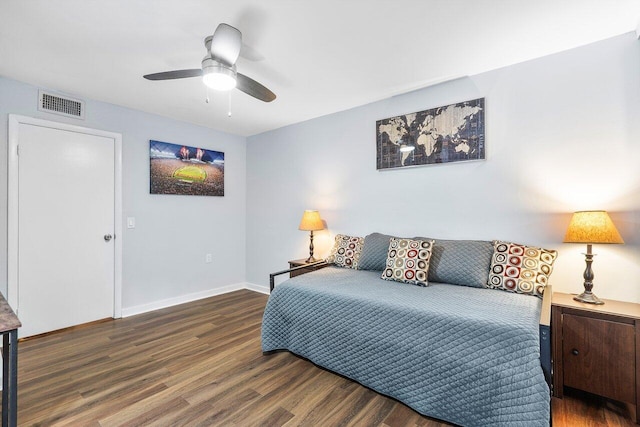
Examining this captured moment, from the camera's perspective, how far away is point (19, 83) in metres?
2.73

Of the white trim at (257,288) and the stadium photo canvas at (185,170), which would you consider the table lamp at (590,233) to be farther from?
the stadium photo canvas at (185,170)

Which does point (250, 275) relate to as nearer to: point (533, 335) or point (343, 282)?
point (343, 282)

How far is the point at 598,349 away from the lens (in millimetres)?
1772

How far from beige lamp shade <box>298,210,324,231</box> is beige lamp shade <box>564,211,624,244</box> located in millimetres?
2314

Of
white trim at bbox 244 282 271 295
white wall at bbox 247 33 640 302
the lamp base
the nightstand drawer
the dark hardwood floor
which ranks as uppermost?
white wall at bbox 247 33 640 302

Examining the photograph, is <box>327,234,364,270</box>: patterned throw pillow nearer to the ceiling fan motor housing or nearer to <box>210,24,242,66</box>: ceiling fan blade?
the ceiling fan motor housing

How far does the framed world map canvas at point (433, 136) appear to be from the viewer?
2.63 m

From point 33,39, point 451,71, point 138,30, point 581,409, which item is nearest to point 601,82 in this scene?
point 451,71

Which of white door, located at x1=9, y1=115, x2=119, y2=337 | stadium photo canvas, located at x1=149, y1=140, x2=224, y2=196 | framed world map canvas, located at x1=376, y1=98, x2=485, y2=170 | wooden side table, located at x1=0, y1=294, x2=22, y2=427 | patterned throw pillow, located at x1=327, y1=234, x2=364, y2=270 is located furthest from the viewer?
stadium photo canvas, located at x1=149, y1=140, x2=224, y2=196

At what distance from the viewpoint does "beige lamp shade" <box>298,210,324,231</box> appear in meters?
3.52

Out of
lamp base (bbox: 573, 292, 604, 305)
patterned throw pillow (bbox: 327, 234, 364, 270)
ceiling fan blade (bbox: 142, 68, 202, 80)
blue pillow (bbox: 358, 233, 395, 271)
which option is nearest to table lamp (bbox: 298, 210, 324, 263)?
patterned throw pillow (bbox: 327, 234, 364, 270)

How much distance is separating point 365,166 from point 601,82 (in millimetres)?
2010

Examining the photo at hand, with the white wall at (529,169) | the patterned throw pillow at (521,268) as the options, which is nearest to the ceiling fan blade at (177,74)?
the white wall at (529,169)

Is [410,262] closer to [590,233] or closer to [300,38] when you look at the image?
[590,233]
